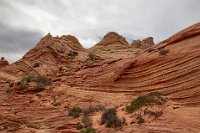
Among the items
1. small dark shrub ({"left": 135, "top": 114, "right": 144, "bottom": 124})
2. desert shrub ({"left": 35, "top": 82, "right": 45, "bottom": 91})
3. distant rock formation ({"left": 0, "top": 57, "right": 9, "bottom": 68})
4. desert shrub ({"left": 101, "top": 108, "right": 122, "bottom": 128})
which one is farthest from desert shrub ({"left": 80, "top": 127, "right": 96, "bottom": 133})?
distant rock formation ({"left": 0, "top": 57, "right": 9, "bottom": 68})

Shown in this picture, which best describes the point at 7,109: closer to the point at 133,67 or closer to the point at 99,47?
the point at 133,67

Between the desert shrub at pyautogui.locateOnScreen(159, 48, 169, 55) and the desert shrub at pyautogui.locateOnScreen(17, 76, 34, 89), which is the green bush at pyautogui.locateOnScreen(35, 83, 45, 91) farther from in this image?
the desert shrub at pyautogui.locateOnScreen(159, 48, 169, 55)

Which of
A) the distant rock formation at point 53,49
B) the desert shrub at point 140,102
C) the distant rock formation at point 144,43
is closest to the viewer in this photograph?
the desert shrub at point 140,102

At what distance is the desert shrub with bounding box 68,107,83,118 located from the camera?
1102 inches

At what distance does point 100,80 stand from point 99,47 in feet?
80.6

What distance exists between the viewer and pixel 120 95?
99.2 feet

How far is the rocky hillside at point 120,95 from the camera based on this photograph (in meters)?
22.2

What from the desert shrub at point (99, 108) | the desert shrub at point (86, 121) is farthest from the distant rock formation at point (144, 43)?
the desert shrub at point (86, 121)

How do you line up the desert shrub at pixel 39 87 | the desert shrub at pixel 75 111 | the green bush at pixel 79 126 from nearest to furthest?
the green bush at pixel 79 126, the desert shrub at pixel 75 111, the desert shrub at pixel 39 87

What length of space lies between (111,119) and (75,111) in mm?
6563

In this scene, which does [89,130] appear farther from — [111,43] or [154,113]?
[111,43]

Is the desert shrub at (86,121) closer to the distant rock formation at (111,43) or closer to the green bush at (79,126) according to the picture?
the green bush at (79,126)

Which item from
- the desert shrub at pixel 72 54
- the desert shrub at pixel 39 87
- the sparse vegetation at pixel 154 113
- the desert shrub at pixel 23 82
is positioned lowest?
the sparse vegetation at pixel 154 113

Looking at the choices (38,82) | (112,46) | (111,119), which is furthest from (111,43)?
(111,119)
